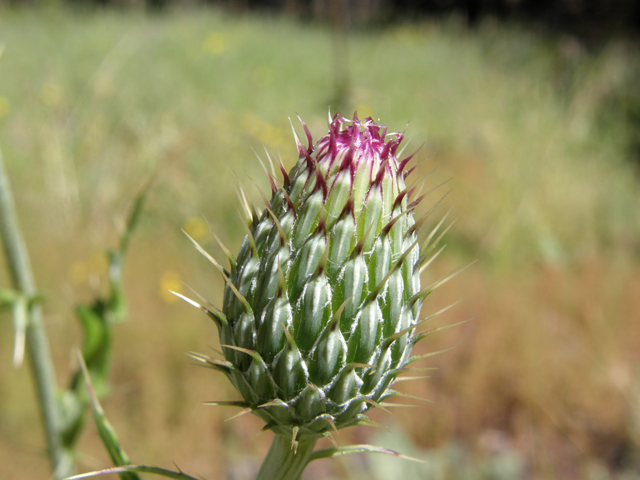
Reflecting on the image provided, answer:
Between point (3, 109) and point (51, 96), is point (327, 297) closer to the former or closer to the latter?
point (3, 109)

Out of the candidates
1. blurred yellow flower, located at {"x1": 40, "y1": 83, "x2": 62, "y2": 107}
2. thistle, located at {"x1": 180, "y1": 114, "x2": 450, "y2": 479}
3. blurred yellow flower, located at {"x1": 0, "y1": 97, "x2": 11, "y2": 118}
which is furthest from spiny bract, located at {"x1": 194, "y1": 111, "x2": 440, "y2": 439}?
blurred yellow flower, located at {"x1": 40, "y1": 83, "x2": 62, "y2": 107}

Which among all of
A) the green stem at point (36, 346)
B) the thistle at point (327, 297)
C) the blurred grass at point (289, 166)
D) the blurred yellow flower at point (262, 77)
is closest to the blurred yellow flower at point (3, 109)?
the blurred grass at point (289, 166)

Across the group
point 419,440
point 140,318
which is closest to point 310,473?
point 419,440

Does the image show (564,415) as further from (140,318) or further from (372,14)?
(372,14)

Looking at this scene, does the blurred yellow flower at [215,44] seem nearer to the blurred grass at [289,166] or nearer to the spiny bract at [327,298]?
the blurred grass at [289,166]

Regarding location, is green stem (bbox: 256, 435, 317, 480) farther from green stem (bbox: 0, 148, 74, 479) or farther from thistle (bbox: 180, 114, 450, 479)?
green stem (bbox: 0, 148, 74, 479)
